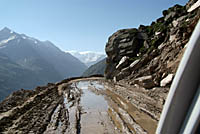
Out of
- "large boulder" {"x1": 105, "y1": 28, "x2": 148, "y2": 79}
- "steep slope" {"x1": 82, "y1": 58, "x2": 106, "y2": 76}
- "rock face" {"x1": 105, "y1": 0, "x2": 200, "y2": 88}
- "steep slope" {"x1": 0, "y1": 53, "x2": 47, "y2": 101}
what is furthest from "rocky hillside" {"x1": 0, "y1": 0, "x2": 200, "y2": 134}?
"steep slope" {"x1": 0, "y1": 53, "x2": 47, "y2": 101}

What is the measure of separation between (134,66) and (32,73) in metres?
131

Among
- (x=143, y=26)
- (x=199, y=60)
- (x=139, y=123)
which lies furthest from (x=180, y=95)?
(x=143, y=26)

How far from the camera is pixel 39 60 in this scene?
15650 centimetres

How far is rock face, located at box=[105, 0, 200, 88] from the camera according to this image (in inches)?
363

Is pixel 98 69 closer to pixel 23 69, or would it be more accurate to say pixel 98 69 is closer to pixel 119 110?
pixel 119 110

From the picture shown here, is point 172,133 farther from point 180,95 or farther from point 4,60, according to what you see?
point 4,60

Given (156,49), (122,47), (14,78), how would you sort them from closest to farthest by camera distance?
1. (156,49)
2. (122,47)
3. (14,78)

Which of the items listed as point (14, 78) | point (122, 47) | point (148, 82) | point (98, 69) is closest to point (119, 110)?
point (148, 82)

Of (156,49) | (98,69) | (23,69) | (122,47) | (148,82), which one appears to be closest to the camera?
(148,82)

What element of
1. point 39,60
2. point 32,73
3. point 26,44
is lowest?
point 32,73

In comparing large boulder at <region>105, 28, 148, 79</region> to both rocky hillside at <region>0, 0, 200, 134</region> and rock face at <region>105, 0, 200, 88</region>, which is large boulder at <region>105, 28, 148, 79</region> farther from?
rocky hillside at <region>0, 0, 200, 134</region>

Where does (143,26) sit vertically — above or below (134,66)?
above

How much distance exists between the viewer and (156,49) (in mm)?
11938

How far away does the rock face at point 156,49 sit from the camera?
9211 mm
